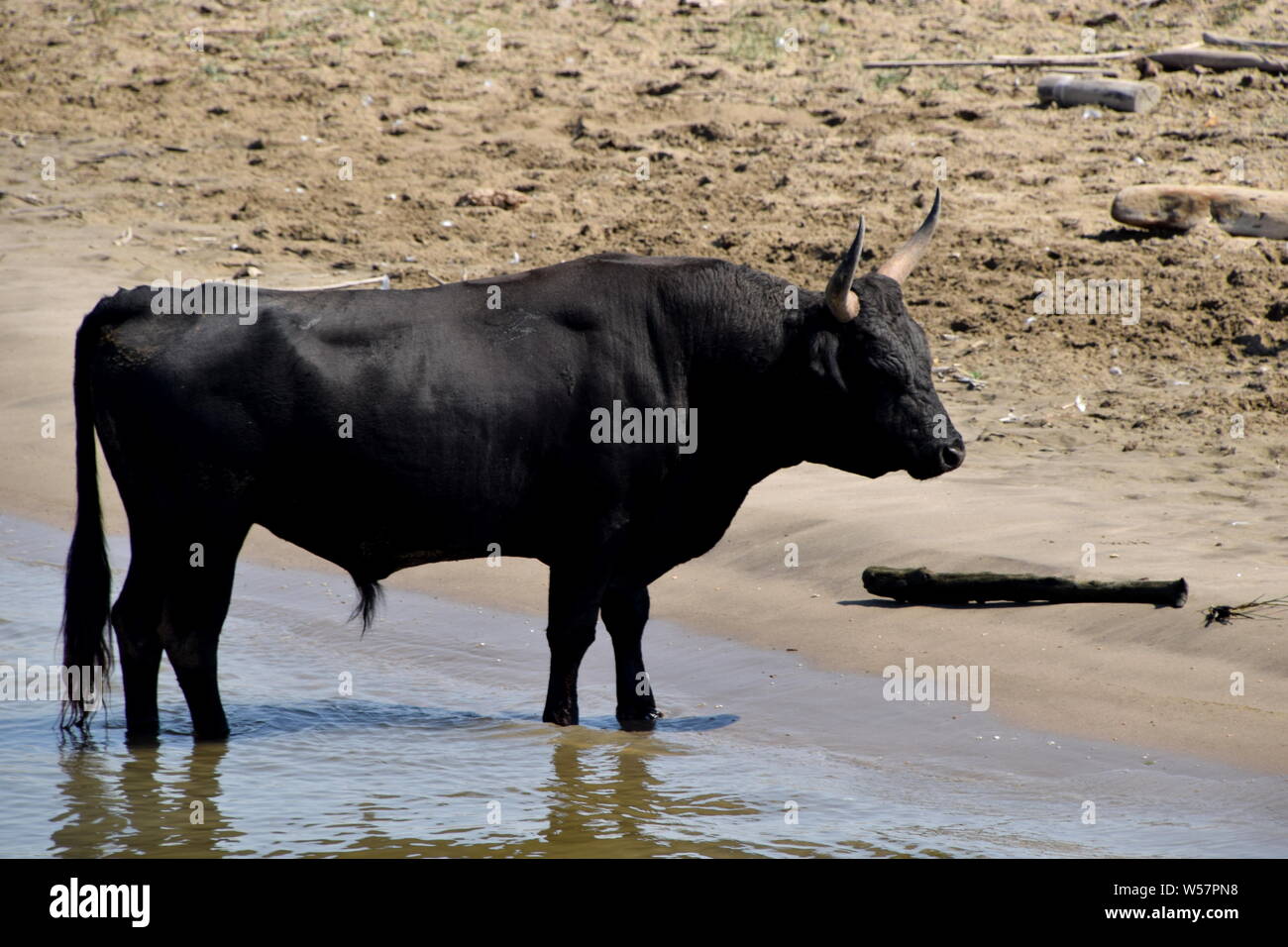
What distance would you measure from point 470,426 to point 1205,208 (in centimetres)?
752

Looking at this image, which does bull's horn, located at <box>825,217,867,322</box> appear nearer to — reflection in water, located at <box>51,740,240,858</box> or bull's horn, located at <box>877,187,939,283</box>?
bull's horn, located at <box>877,187,939,283</box>

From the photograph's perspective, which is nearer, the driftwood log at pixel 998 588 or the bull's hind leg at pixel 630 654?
the bull's hind leg at pixel 630 654

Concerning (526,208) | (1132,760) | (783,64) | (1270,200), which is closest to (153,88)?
(526,208)

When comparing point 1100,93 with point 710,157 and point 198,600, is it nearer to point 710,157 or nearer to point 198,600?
point 710,157

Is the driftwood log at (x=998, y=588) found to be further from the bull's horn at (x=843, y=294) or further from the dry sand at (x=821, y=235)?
the bull's horn at (x=843, y=294)

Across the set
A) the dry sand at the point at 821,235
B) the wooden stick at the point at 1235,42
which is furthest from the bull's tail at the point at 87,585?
the wooden stick at the point at 1235,42

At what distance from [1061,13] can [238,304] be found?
1165 cm

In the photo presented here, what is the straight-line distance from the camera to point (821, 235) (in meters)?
12.8

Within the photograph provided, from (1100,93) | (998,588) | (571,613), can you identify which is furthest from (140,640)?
(1100,93)

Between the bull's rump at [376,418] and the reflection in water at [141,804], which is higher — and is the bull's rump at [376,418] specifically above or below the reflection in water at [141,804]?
above

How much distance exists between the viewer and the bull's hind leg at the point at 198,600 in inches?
235

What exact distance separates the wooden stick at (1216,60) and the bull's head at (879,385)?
30.7ft

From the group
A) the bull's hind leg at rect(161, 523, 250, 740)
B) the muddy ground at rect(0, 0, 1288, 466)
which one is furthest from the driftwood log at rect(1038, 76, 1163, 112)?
the bull's hind leg at rect(161, 523, 250, 740)

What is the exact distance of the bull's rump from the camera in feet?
19.3
